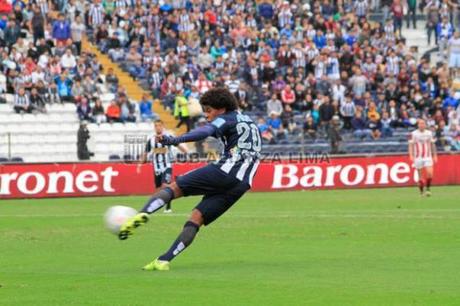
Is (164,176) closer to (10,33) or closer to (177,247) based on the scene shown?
(10,33)

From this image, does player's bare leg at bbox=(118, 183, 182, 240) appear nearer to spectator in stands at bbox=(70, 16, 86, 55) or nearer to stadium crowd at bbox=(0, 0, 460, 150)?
stadium crowd at bbox=(0, 0, 460, 150)

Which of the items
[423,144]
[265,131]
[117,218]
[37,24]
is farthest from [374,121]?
[117,218]

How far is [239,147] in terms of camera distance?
48.2ft

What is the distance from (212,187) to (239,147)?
0.58 m

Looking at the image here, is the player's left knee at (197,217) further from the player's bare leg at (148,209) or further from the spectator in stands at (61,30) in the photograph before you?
the spectator in stands at (61,30)

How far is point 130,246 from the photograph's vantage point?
18422 mm

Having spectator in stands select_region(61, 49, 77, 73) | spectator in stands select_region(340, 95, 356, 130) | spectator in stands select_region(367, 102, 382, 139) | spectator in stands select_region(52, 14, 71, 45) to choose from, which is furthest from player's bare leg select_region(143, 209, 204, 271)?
spectator in stands select_region(52, 14, 71, 45)

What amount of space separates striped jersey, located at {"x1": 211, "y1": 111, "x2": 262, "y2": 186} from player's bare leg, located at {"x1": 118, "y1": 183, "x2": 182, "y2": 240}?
66cm

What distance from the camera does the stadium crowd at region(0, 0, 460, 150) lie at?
38.6m

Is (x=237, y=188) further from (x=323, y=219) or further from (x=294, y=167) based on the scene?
(x=294, y=167)

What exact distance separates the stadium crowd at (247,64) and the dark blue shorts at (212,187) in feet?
75.9

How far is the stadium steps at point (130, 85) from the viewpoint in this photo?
132 ft

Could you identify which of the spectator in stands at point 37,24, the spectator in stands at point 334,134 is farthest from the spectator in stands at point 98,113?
the spectator in stands at point 334,134

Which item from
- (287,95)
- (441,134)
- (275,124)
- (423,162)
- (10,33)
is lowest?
(423,162)
